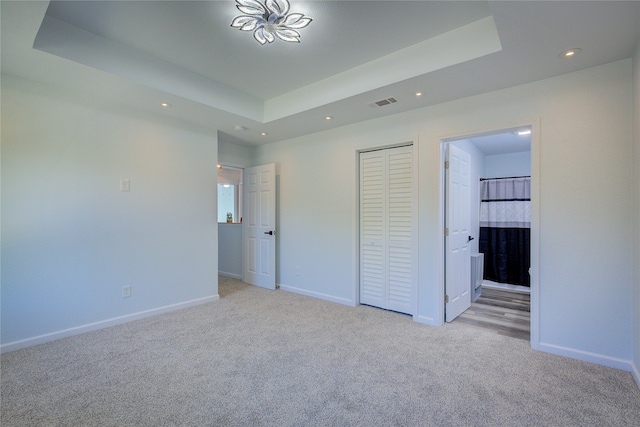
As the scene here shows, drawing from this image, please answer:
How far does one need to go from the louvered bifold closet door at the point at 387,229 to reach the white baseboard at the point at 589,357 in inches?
49.2

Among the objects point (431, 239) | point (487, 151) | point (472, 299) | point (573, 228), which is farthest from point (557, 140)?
point (487, 151)

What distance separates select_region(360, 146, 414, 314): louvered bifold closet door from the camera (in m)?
3.41

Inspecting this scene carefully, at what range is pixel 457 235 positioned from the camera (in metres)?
3.42

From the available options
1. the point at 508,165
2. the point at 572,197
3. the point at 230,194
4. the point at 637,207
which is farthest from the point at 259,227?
the point at 508,165

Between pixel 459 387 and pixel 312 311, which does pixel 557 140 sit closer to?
pixel 459 387

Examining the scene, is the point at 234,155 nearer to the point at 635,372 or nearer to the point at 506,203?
the point at 506,203

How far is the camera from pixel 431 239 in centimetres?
315

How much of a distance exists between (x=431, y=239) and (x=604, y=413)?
175 cm

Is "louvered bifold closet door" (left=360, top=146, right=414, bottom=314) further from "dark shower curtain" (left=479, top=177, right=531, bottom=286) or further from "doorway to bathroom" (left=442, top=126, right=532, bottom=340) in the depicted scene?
"dark shower curtain" (left=479, top=177, right=531, bottom=286)

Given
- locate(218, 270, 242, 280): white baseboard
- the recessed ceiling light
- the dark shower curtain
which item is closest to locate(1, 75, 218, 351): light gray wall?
locate(218, 270, 242, 280): white baseboard

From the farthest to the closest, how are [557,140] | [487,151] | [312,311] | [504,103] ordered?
1. [487,151]
2. [312,311]
3. [504,103]
4. [557,140]

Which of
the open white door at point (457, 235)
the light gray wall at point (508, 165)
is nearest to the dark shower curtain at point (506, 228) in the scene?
the light gray wall at point (508, 165)

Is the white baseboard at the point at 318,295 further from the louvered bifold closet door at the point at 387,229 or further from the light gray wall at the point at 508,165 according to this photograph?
the light gray wall at the point at 508,165

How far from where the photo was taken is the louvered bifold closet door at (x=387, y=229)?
341 centimetres
